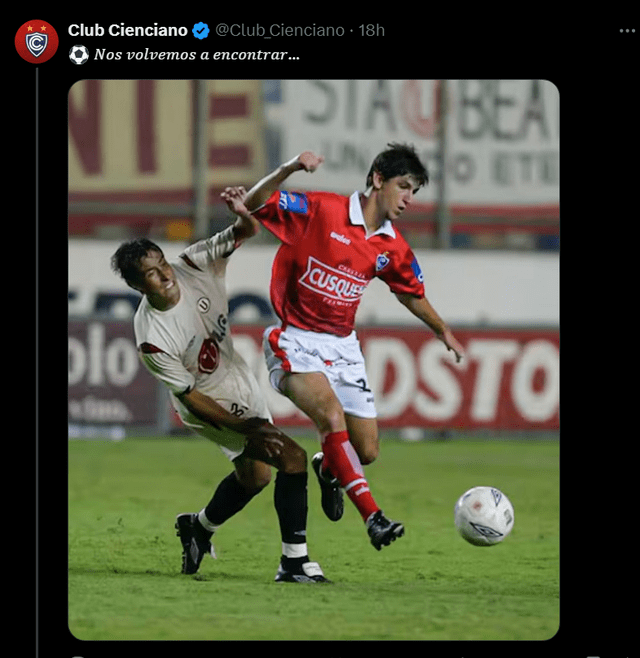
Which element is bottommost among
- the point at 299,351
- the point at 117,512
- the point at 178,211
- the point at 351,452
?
the point at 117,512

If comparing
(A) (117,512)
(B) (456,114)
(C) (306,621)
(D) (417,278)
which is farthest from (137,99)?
(C) (306,621)

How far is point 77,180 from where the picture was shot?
15.0 metres

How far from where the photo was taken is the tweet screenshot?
4898 mm

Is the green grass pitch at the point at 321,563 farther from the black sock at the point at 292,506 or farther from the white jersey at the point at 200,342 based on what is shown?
the white jersey at the point at 200,342

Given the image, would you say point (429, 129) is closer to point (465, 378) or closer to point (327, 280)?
point (465, 378)

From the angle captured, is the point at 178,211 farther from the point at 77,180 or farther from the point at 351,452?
the point at 351,452

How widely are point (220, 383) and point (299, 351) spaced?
0.45 m

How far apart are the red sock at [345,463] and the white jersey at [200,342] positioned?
473 millimetres

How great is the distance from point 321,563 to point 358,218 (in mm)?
1915

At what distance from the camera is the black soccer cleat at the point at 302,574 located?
→ 5.97 meters
